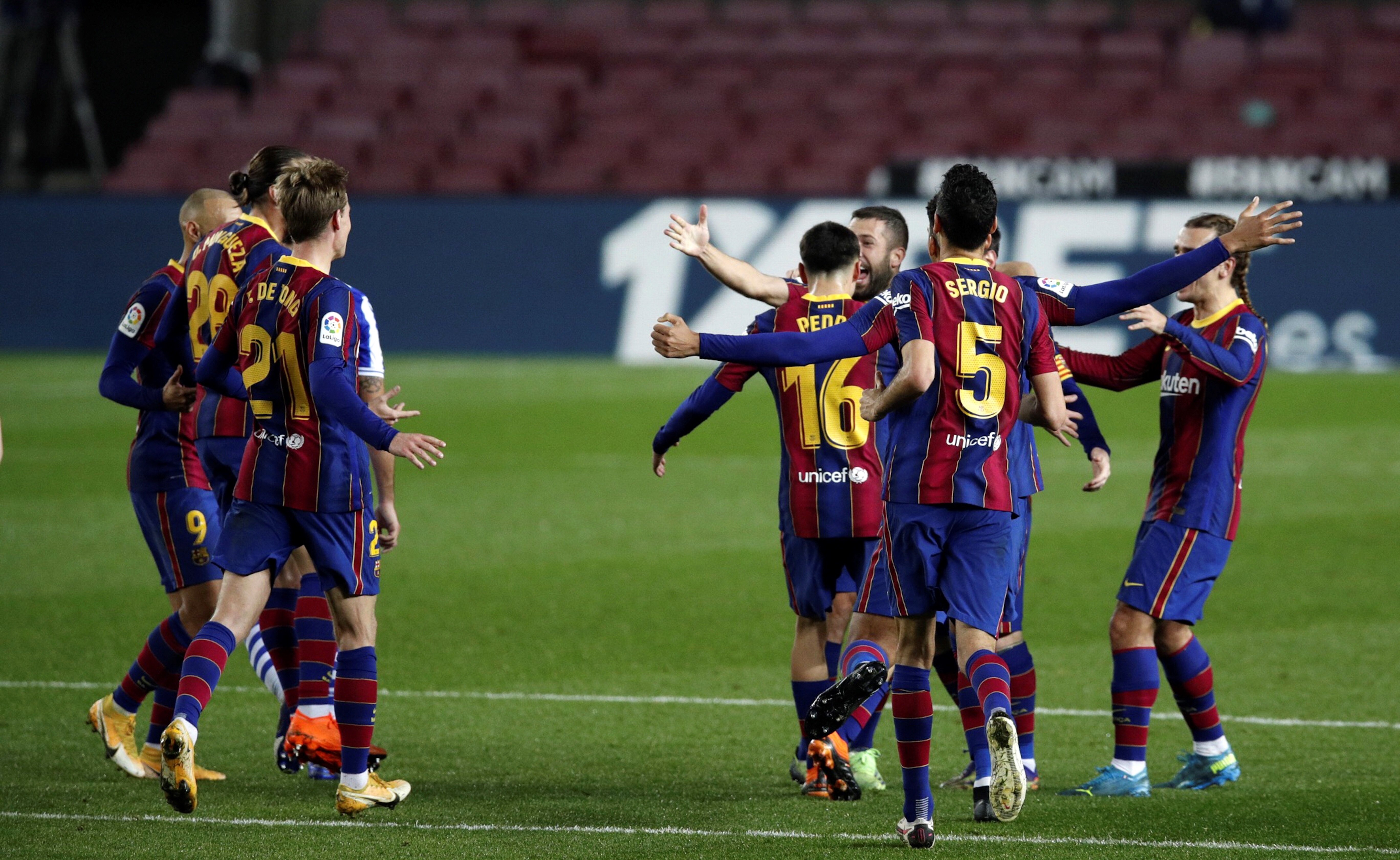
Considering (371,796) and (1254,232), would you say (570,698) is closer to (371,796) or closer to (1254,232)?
(371,796)

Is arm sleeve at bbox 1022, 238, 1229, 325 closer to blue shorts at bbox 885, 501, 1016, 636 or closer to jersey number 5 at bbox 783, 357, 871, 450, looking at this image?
blue shorts at bbox 885, 501, 1016, 636

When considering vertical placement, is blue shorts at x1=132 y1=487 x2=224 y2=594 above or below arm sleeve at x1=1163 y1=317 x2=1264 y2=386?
below

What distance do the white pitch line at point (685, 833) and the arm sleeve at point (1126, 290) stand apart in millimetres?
1470

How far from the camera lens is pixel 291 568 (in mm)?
5930

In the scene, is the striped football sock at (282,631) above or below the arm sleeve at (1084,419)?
below

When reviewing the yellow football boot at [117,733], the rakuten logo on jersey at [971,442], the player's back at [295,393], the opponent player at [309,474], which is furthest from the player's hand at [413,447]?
the yellow football boot at [117,733]

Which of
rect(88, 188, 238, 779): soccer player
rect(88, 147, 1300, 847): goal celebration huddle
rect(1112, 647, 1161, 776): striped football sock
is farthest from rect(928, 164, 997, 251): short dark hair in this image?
rect(88, 188, 238, 779): soccer player

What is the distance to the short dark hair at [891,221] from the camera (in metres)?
5.97

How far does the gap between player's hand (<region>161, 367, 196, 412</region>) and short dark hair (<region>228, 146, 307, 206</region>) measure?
0.63 metres

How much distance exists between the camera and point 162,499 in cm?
596

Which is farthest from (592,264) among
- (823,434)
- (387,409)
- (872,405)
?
(872,405)

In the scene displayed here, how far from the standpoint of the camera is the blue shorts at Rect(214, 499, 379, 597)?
197 inches

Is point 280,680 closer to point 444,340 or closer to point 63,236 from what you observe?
point 444,340

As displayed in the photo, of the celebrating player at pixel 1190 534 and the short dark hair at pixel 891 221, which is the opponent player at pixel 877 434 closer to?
the short dark hair at pixel 891 221
